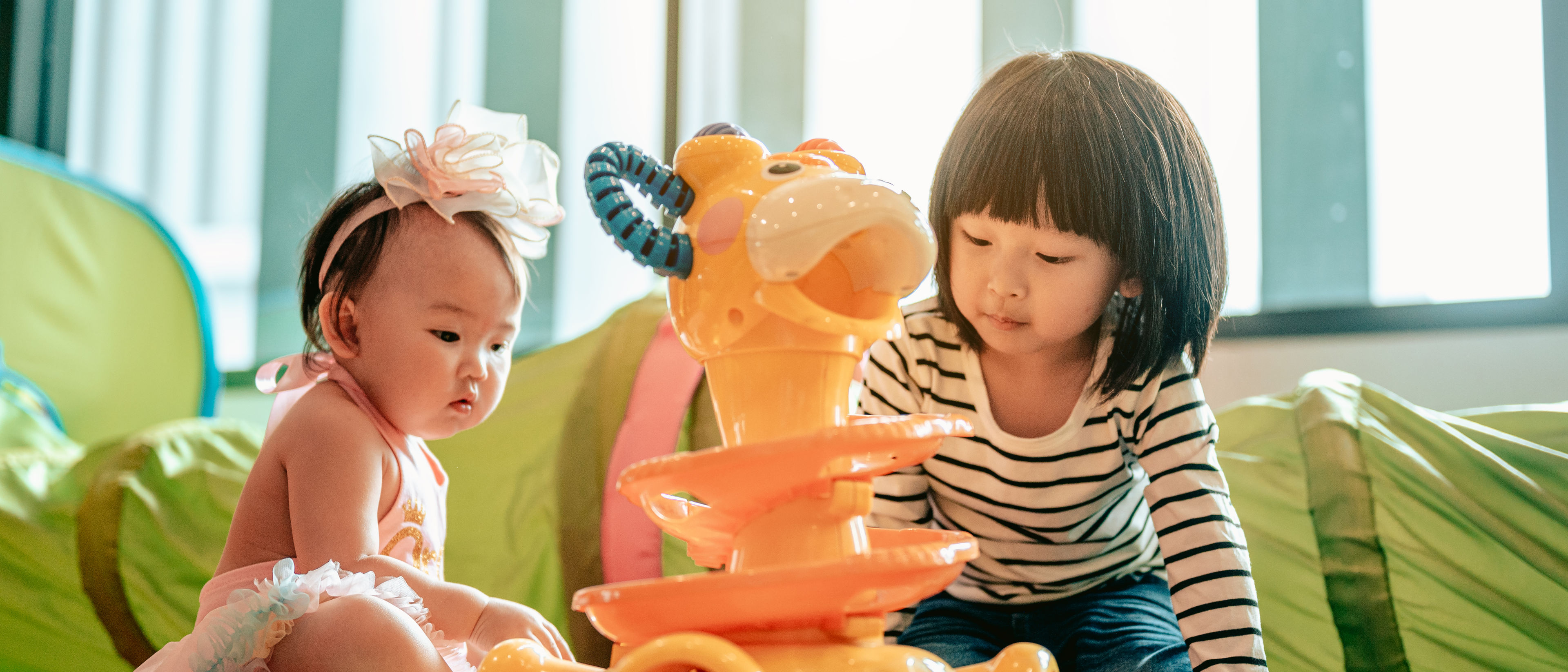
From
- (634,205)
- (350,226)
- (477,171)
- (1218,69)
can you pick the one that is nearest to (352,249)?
(350,226)

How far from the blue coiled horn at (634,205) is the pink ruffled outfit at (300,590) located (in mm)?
319

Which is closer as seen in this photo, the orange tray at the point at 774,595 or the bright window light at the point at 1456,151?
the orange tray at the point at 774,595

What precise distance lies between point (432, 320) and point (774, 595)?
44 centimetres

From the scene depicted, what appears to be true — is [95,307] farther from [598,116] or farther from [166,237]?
[598,116]

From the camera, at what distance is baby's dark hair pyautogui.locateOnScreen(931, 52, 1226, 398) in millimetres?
713

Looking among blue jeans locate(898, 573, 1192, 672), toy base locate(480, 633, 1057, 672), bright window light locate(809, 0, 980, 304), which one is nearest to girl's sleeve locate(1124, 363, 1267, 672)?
blue jeans locate(898, 573, 1192, 672)

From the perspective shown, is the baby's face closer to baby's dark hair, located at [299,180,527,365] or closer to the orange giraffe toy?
baby's dark hair, located at [299,180,527,365]

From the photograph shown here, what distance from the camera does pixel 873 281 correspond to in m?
0.46

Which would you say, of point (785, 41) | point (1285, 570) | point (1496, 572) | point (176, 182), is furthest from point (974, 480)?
point (176, 182)

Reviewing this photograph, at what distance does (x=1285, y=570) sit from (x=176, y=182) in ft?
7.69

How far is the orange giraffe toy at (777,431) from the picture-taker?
418 millimetres

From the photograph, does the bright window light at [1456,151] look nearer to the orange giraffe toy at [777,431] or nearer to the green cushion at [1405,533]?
the green cushion at [1405,533]

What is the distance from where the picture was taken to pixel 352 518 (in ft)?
2.31

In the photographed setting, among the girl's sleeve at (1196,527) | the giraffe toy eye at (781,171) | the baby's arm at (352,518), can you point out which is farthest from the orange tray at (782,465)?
the girl's sleeve at (1196,527)
